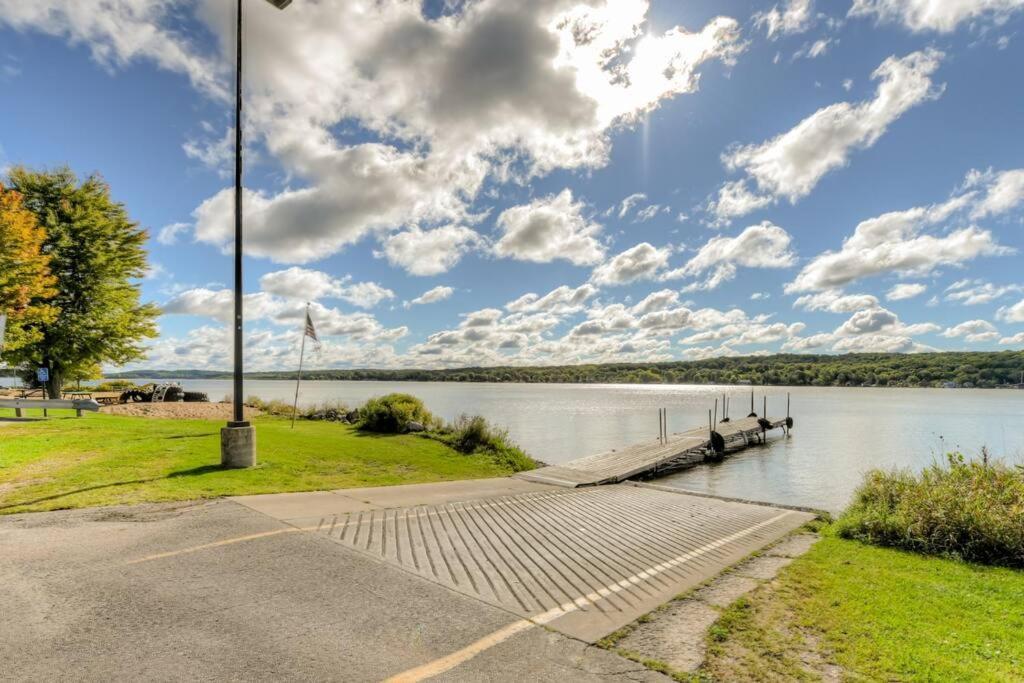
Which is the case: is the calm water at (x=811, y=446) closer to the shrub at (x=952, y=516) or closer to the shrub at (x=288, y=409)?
the shrub at (x=952, y=516)

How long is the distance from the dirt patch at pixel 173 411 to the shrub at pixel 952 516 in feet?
82.2

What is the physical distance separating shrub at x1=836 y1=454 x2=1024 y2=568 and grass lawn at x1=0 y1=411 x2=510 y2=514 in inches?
387

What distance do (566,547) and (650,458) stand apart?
15.1 metres

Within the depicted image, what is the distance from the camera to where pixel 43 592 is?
4.77 metres

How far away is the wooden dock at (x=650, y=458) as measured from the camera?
15.9 meters

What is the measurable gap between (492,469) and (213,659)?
13.0 meters

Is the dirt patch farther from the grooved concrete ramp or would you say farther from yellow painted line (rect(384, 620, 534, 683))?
yellow painted line (rect(384, 620, 534, 683))

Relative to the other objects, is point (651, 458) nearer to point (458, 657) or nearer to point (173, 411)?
point (458, 657)

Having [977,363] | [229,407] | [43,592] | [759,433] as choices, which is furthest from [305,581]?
[977,363]

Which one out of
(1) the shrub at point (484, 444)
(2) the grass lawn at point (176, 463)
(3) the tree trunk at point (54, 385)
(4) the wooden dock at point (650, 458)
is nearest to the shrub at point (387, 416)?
(2) the grass lawn at point (176, 463)

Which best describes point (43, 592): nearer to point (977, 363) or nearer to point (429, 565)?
point (429, 565)

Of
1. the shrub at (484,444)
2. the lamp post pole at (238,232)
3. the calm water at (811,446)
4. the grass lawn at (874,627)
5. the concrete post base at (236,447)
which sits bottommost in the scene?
the calm water at (811,446)

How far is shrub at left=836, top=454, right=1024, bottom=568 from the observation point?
820 centimetres

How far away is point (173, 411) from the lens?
24.6 m
